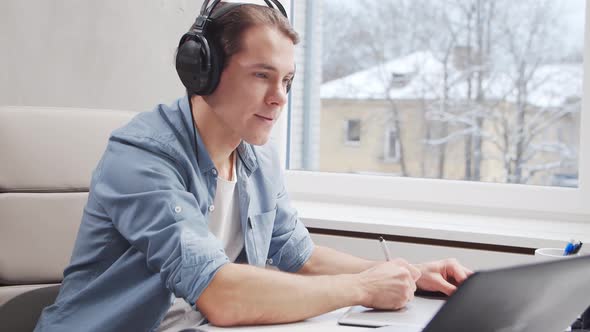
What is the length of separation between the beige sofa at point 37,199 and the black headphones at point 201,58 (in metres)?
0.30

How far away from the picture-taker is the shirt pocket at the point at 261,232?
1425 millimetres

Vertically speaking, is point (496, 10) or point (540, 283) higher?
point (496, 10)

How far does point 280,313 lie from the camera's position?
3.53 feet

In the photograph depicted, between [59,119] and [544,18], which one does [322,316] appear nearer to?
[59,119]

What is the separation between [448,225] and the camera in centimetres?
186

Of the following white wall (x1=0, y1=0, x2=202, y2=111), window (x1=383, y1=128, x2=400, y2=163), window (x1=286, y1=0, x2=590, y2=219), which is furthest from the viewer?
window (x1=383, y1=128, x2=400, y2=163)

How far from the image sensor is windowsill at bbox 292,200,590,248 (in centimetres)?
173

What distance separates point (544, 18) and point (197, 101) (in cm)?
117

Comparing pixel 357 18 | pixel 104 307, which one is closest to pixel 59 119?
pixel 104 307

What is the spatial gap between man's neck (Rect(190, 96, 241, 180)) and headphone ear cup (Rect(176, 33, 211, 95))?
0.25 ft

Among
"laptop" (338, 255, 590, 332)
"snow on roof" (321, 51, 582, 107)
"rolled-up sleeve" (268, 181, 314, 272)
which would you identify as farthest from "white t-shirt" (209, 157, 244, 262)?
"snow on roof" (321, 51, 582, 107)

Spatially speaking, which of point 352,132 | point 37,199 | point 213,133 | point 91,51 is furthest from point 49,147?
point 352,132

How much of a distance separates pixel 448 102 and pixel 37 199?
1.28 meters

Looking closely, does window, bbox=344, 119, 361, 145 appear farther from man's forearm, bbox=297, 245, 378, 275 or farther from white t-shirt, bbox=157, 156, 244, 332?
white t-shirt, bbox=157, 156, 244, 332
